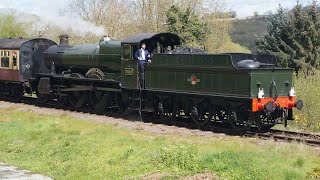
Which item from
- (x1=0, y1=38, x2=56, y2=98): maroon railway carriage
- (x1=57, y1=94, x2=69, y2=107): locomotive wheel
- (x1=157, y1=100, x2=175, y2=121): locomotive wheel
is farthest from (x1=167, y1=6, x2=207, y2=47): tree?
(x1=157, y1=100, x2=175, y2=121): locomotive wheel

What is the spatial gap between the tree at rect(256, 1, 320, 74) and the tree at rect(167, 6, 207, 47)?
27.2 feet

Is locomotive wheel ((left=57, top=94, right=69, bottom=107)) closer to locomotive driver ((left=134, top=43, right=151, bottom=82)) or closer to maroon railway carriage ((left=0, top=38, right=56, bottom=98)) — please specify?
maroon railway carriage ((left=0, top=38, right=56, bottom=98))

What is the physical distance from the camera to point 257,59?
55.0 feet

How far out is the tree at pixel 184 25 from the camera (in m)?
37.0

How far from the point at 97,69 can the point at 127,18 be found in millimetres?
25522

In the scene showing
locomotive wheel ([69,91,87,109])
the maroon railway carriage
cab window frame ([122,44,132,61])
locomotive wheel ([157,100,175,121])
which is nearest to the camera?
locomotive wheel ([157,100,175,121])

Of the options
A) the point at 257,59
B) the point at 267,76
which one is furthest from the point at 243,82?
the point at 257,59

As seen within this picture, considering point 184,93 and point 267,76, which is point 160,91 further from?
point 267,76

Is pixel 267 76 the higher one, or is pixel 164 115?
pixel 267 76

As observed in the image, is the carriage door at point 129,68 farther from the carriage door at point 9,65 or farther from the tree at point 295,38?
the tree at point 295,38

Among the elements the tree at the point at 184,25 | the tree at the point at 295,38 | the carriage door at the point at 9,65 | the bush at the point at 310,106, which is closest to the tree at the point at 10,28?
the tree at the point at 184,25

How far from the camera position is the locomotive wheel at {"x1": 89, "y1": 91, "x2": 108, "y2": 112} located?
20.8m

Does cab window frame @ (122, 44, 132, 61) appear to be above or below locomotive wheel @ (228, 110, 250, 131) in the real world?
above

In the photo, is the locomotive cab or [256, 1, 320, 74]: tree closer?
the locomotive cab
